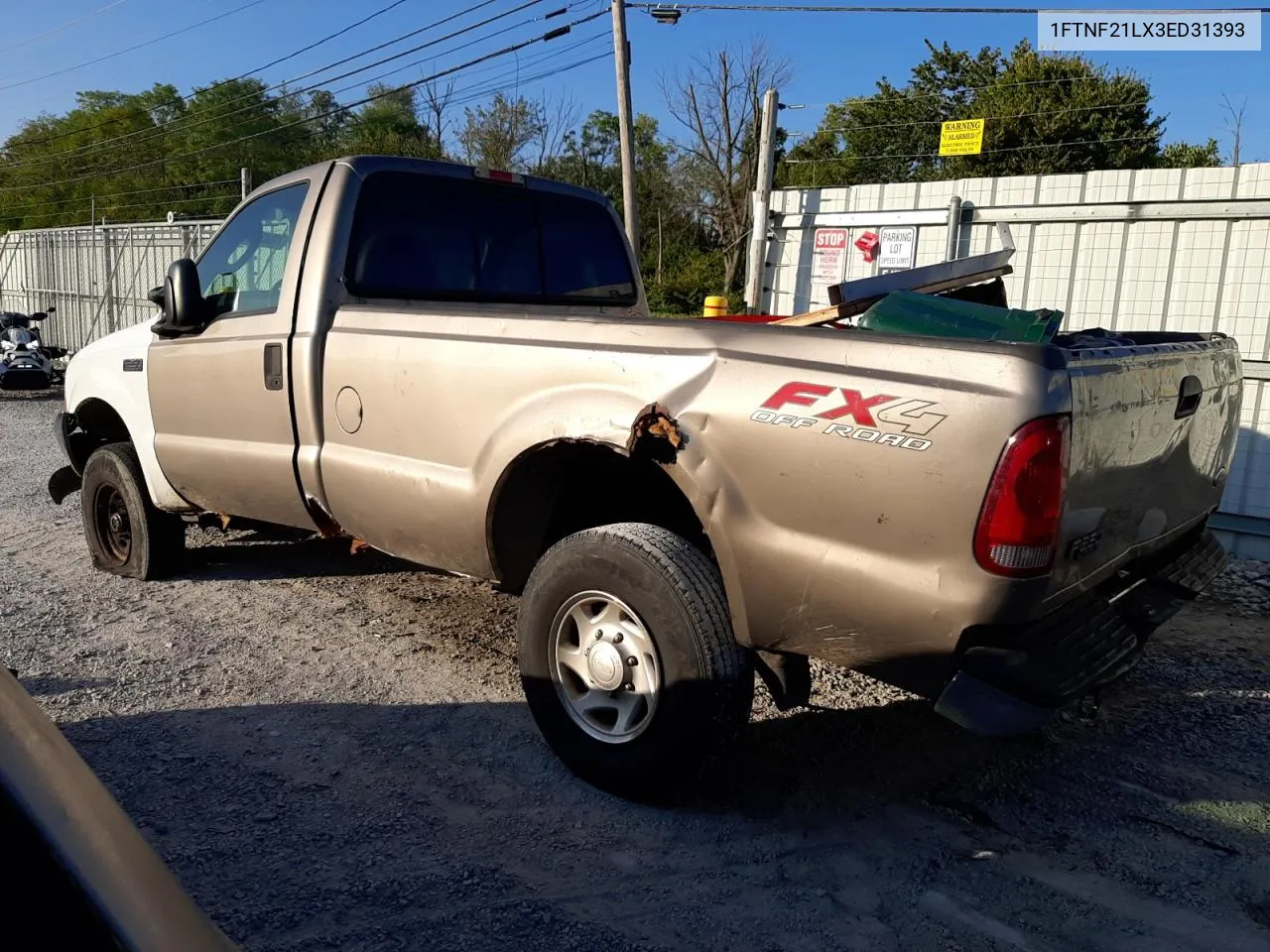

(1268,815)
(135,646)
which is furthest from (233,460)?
(1268,815)

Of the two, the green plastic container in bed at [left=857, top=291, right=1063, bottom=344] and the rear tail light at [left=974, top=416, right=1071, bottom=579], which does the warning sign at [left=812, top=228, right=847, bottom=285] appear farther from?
the rear tail light at [left=974, top=416, right=1071, bottom=579]

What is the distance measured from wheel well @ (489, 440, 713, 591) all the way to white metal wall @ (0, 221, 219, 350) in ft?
38.8

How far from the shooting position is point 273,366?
4125mm

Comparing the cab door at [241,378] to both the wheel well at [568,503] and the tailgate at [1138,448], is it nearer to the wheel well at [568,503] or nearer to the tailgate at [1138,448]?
Result: the wheel well at [568,503]

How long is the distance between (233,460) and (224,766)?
5.14 ft

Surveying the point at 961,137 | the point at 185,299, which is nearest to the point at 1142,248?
the point at 961,137

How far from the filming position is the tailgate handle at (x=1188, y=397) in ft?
9.71

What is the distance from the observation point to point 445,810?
3.13 m

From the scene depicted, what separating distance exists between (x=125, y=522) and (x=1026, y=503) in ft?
16.1

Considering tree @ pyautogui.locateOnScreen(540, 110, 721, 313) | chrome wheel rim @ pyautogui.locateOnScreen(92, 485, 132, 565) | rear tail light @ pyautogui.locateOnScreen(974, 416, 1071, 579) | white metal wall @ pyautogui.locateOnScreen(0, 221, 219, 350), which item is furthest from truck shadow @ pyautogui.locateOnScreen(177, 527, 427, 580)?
tree @ pyautogui.locateOnScreen(540, 110, 721, 313)

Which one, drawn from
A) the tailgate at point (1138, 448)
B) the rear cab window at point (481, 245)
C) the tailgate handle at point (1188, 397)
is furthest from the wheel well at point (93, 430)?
the tailgate handle at point (1188, 397)

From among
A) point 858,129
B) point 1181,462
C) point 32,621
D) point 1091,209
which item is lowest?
point 32,621

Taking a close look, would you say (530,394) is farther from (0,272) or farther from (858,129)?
(858,129)

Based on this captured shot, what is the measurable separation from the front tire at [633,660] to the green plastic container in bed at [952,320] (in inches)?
39.8
